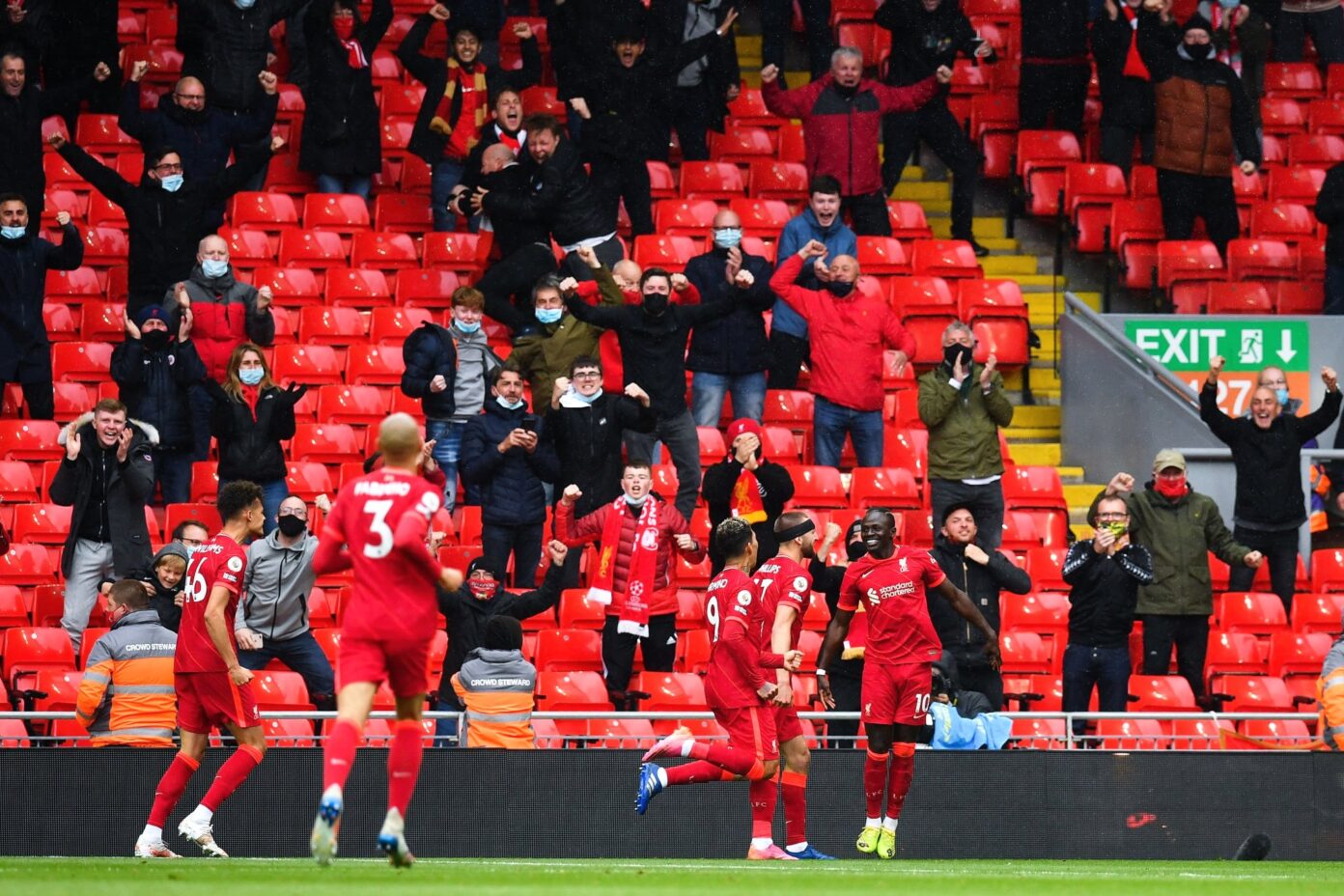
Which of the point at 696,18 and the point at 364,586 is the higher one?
the point at 696,18

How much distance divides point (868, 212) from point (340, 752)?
1061 centimetres

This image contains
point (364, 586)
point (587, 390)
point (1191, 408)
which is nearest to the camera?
point (364, 586)

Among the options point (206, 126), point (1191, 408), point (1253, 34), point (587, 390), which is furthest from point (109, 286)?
point (1253, 34)

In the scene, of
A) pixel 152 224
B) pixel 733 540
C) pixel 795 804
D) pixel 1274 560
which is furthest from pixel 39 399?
pixel 1274 560

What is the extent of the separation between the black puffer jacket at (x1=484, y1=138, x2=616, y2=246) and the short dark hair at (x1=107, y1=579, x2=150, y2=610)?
5.04 m

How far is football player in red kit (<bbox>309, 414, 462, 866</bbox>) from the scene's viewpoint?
8.67 metres

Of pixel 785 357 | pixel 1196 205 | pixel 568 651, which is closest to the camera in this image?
pixel 568 651

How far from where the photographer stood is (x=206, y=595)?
36.6 feet

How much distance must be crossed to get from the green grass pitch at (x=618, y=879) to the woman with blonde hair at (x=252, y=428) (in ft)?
14.6

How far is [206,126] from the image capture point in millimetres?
17344

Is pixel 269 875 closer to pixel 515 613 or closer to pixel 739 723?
pixel 739 723

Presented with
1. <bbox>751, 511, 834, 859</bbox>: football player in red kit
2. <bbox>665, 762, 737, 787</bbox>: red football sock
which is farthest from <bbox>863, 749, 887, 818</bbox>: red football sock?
<bbox>665, 762, 737, 787</bbox>: red football sock

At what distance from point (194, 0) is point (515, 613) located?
6.59 m

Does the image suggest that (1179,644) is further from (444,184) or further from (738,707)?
(444,184)
